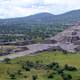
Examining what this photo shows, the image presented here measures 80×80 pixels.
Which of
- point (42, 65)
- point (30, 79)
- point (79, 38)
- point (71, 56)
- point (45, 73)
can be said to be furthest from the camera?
point (79, 38)

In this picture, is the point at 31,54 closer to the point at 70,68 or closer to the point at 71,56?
the point at 71,56

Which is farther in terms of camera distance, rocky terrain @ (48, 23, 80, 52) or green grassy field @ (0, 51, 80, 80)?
rocky terrain @ (48, 23, 80, 52)

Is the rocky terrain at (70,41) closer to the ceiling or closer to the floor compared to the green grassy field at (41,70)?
closer to the ceiling

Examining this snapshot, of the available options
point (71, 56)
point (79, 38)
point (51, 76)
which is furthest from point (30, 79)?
point (79, 38)

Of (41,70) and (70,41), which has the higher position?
(70,41)

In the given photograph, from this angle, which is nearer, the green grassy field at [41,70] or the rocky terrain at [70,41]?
the green grassy field at [41,70]

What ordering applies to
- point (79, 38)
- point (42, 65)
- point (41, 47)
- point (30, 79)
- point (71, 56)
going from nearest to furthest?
point (30, 79) → point (42, 65) → point (71, 56) → point (41, 47) → point (79, 38)

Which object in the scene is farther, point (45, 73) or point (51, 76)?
point (45, 73)

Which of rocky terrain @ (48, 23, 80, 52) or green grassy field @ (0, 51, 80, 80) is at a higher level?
rocky terrain @ (48, 23, 80, 52)

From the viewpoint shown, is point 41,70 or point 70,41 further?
point 70,41

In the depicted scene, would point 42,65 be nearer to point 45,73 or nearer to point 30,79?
point 45,73
